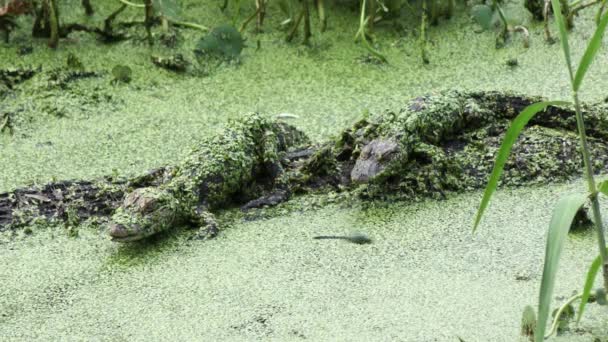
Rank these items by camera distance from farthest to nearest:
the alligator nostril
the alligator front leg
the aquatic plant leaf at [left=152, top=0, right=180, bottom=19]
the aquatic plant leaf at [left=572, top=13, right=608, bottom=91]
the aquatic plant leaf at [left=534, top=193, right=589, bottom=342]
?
the aquatic plant leaf at [left=152, top=0, right=180, bottom=19], the alligator front leg, the alligator nostril, the aquatic plant leaf at [left=572, top=13, right=608, bottom=91], the aquatic plant leaf at [left=534, top=193, right=589, bottom=342]

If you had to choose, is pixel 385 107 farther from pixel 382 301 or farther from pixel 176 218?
pixel 382 301

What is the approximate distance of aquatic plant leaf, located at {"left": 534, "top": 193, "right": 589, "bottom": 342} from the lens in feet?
4.83

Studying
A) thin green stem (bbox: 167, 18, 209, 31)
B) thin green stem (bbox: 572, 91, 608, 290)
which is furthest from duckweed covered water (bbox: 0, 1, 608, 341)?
thin green stem (bbox: 572, 91, 608, 290)

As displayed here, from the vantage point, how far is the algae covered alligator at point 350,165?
2693 millimetres

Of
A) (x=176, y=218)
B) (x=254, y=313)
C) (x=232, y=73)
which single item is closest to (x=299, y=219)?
(x=176, y=218)

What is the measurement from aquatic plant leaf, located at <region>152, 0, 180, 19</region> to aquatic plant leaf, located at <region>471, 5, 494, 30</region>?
1.21m

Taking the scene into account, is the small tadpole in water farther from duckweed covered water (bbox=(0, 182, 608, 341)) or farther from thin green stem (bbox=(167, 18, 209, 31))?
thin green stem (bbox=(167, 18, 209, 31))

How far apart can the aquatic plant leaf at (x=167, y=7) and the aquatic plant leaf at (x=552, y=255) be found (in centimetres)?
250

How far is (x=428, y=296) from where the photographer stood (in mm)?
2143

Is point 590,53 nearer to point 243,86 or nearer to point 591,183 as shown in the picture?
point 591,183

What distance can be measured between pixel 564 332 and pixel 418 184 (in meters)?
0.93

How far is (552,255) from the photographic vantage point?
150cm

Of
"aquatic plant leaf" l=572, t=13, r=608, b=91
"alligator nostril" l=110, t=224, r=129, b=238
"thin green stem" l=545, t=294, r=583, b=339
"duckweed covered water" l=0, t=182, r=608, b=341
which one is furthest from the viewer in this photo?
"alligator nostril" l=110, t=224, r=129, b=238

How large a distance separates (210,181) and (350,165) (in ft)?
1.44
